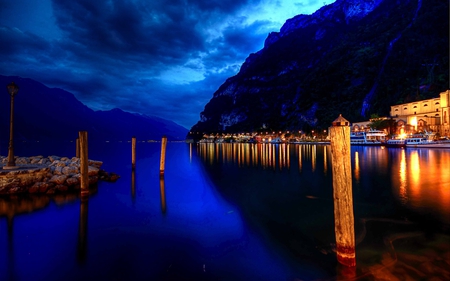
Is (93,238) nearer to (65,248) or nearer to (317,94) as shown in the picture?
(65,248)

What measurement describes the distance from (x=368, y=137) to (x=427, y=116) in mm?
16925

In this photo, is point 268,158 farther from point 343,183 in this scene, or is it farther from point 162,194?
point 343,183

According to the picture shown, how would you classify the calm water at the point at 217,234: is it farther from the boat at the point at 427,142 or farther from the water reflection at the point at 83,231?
the boat at the point at 427,142

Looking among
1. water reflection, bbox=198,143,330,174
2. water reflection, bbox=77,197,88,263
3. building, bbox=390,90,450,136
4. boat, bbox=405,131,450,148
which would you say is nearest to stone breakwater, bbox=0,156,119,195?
water reflection, bbox=77,197,88,263

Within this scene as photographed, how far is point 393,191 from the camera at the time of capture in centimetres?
1432

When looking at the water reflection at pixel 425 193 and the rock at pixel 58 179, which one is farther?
the rock at pixel 58 179

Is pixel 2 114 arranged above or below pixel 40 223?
above

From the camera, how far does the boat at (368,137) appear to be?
79.6m

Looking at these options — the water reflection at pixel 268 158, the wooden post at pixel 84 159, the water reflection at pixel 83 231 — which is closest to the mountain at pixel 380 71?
the water reflection at pixel 268 158

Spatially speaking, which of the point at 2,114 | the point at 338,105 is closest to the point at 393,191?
the point at 338,105

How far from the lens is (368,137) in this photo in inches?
3344

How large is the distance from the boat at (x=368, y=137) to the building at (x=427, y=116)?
214 inches

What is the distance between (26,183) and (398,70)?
5579 inches

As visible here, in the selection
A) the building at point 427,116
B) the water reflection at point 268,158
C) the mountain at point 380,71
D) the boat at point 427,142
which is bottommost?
the water reflection at point 268,158
